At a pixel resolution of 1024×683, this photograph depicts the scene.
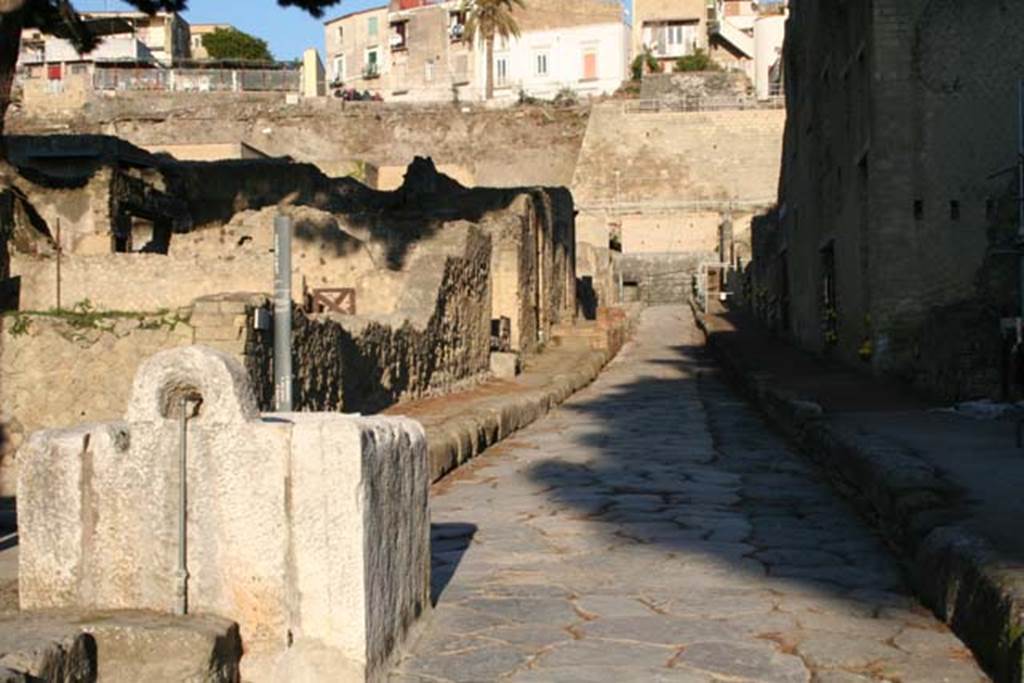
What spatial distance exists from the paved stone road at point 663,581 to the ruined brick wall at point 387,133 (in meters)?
52.2

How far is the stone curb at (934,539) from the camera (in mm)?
4000

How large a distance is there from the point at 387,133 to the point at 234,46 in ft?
85.0

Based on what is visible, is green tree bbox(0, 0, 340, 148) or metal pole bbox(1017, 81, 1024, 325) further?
green tree bbox(0, 0, 340, 148)

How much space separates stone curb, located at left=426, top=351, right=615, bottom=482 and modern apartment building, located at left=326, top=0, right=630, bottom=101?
2258 inches

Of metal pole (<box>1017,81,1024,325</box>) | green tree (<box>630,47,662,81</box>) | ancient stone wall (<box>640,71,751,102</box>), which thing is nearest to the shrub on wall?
green tree (<box>630,47,662,81</box>)

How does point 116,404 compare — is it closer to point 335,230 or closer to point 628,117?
point 335,230

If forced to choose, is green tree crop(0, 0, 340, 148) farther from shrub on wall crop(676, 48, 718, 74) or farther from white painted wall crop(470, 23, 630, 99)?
shrub on wall crop(676, 48, 718, 74)

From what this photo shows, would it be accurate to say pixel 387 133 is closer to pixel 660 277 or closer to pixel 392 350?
pixel 660 277

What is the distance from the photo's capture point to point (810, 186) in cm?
2377

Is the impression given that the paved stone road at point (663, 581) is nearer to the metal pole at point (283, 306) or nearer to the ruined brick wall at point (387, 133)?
the metal pole at point (283, 306)

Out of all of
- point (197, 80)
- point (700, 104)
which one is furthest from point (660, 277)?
point (197, 80)

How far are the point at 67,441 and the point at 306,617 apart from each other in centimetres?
81

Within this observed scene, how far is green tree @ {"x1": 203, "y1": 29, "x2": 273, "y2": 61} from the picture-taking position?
83238 mm

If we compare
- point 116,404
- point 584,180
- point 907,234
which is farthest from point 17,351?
point 584,180
